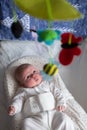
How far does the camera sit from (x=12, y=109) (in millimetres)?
1269

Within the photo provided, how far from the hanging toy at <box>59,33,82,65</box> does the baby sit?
348mm

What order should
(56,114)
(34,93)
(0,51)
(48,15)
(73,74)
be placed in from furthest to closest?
(73,74) < (0,51) < (34,93) < (56,114) < (48,15)

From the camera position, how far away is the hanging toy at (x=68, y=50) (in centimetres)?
97

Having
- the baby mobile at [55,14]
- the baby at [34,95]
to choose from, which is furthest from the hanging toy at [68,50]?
the baby at [34,95]

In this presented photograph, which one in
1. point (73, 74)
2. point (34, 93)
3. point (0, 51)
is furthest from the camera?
point (73, 74)

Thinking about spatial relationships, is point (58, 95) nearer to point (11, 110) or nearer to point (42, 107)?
point (42, 107)

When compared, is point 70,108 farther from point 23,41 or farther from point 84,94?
point 23,41

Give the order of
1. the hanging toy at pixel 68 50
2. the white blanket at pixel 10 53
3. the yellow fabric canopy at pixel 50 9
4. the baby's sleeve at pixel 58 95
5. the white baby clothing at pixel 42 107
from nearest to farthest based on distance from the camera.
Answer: the yellow fabric canopy at pixel 50 9 → the hanging toy at pixel 68 50 → the white baby clothing at pixel 42 107 → the baby's sleeve at pixel 58 95 → the white blanket at pixel 10 53

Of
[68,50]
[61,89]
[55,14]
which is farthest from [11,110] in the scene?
[55,14]

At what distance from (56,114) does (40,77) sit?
223mm

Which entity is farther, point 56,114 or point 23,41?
point 23,41

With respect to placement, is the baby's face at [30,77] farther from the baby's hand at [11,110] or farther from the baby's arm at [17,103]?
the baby's hand at [11,110]

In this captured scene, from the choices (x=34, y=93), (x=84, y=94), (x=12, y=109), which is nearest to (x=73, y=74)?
(x=84, y=94)

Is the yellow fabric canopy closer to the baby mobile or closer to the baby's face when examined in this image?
the baby mobile
